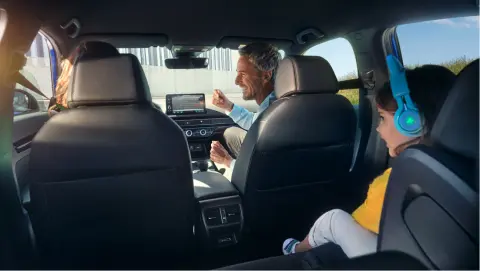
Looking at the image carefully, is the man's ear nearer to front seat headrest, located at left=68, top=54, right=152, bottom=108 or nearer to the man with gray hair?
the man with gray hair

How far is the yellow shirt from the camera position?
5.40 feet

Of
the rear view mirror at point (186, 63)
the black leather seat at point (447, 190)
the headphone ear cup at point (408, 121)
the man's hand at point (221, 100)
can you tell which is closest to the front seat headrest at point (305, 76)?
the headphone ear cup at point (408, 121)

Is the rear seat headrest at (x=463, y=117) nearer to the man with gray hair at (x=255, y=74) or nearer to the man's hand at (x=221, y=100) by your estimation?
the man with gray hair at (x=255, y=74)

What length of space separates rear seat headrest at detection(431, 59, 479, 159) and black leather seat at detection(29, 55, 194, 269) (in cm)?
120

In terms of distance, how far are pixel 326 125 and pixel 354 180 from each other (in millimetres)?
903

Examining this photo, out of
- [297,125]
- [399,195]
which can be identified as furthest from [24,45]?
[399,195]

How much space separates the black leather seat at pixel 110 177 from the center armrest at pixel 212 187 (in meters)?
0.24

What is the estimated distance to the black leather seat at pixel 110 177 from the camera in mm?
1685

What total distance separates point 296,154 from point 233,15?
1674 mm

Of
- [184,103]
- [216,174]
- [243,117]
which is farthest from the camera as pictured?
[184,103]

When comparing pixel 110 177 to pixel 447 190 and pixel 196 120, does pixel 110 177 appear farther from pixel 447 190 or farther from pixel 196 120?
pixel 196 120

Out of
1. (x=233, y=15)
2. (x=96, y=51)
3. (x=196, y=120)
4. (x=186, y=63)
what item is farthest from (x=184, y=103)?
(x=96, y=51)

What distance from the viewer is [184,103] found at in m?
4.12

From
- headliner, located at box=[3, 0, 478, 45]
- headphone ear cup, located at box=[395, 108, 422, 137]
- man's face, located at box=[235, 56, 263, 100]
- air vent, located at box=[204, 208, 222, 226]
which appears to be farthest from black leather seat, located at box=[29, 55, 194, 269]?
man's face, located at box=[235, 56, 263, 100]
